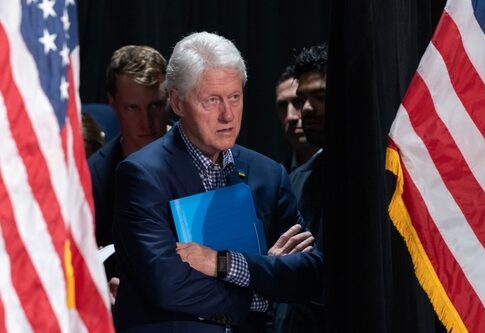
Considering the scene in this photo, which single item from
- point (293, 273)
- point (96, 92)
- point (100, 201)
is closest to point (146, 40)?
point (96, 92)

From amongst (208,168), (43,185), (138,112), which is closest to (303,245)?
(208,168)

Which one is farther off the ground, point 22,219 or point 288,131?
point 22,219

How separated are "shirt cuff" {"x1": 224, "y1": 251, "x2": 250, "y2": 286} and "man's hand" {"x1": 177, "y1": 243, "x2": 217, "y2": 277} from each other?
5 centimetres

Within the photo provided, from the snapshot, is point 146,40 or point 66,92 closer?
point 66,92

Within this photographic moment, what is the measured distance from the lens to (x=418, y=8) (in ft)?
14.0

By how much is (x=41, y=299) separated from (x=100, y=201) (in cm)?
162

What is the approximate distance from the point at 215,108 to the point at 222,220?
33 cm

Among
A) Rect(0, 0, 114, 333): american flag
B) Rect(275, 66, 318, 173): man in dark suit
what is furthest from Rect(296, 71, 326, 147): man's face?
Rect(0, 0, 114, 333): american flag

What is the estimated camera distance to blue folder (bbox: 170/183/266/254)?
377cm

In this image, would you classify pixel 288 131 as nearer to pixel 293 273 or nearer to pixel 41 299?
pixel 293 273

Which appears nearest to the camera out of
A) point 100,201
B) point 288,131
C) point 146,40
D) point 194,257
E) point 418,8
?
point 194,257

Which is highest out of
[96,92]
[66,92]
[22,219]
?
[66,92]

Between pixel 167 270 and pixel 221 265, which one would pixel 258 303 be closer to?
pixel 221 265

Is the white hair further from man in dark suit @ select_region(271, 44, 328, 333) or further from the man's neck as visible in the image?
the man's neck
